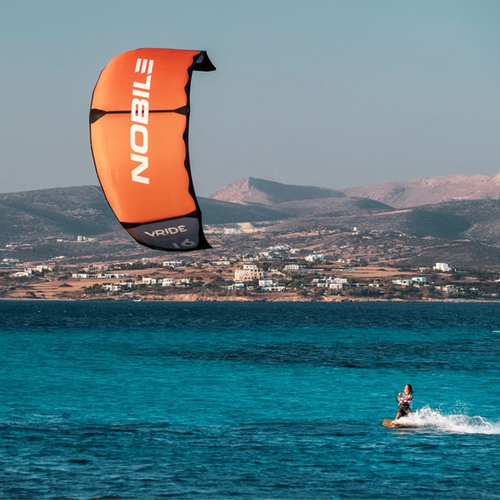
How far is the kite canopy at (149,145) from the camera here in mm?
20578

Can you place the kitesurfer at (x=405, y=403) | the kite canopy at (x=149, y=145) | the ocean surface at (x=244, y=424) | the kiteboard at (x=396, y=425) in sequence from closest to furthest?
1. the kite canopy at (x=149, y=145)
2. the ocean surface at (x=244, y=424)
3. the kiteboard at (x=396, y=425)
4. the kitesurfer at (x=405, y=403)

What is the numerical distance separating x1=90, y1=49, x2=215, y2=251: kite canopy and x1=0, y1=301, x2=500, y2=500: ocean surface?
35.1 ft

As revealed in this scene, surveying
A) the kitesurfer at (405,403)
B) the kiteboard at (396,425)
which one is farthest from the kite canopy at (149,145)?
the kitesurfer at (405,403)

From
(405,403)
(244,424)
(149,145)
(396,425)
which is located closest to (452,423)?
(405,403)

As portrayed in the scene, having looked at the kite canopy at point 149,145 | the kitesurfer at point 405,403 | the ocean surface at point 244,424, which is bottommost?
the ocean surface at point 244,424

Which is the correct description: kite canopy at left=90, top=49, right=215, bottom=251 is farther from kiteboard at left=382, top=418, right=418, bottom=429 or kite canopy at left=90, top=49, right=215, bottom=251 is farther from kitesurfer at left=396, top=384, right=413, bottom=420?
kitesurfer at left=396, top=384, right=413, bottom=420

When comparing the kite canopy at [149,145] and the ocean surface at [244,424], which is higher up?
the kite canopy at [149,145]

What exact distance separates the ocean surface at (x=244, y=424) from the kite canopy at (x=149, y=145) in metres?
10.7

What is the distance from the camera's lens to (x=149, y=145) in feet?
67.7

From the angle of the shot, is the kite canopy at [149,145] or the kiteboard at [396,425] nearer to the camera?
the kite canopy at [149,145]

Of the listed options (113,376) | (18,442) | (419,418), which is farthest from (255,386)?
(18,442)

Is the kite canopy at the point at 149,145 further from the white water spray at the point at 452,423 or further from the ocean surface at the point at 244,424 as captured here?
the white water spray at the point at 452,423

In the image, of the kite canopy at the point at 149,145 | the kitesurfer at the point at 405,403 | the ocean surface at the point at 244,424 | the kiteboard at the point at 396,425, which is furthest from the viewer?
the kitesurfer at the point at 405,403

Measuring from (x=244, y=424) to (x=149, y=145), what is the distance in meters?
23.1
